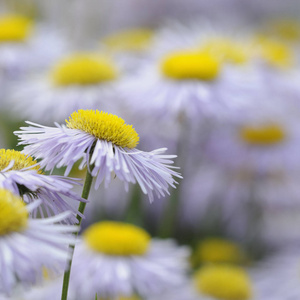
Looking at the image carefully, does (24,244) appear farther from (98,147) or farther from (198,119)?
(198,119)

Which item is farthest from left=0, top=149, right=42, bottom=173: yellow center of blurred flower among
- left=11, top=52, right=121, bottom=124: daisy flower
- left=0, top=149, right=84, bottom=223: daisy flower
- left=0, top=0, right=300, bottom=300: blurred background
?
left=11, top=52, right=121, bottom=124: daisy flower

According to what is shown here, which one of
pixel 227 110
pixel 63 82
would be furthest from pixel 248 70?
pixel 63 82

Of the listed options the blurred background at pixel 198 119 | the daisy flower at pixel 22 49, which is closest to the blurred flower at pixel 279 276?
the blurred background at pixel 198 119

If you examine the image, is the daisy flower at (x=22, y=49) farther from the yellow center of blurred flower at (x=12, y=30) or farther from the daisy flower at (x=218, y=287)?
the daisy flower at (x=218, y=287)

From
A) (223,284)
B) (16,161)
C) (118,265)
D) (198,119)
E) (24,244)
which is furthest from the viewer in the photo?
(198,119)

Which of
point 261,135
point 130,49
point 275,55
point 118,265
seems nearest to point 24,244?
point 118,265

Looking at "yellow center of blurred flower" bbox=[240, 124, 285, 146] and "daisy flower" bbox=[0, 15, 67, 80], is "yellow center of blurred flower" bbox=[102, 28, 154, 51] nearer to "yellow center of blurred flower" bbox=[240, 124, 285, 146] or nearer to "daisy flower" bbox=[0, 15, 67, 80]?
"daisy flower" bbox=[0, 15, 67, 80]
